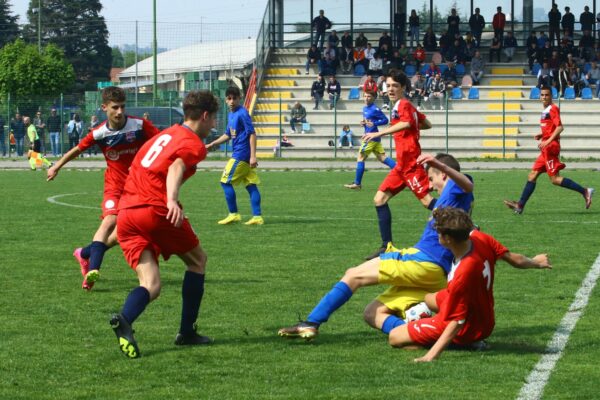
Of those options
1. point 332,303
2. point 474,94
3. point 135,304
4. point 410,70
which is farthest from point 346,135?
point 135,304

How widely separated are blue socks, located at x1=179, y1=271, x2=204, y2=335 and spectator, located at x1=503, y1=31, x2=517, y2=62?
3837 cm

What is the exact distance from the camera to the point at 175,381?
6.95 metres

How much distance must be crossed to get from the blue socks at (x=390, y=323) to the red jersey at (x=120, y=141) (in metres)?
3.51

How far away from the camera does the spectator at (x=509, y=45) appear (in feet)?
147

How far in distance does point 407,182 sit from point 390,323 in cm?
554

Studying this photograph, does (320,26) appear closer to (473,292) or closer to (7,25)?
(473,292)

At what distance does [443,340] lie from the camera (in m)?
7.38

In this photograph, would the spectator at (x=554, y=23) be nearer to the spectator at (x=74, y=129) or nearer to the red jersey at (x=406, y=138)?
the spectator at (x=74, y=129)

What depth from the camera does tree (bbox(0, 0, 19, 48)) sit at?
106m

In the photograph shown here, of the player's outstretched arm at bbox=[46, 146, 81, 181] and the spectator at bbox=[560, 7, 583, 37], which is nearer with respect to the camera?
the player's outstretched arm at bbox=[46, 146, 81, 181]

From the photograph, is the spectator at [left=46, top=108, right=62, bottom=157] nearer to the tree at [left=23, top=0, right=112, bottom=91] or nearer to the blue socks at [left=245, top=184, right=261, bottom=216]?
the blue socks at [left=245, top=184, right=261, bottom=216]

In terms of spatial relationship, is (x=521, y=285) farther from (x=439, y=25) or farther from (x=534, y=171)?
(x=439, y=25)

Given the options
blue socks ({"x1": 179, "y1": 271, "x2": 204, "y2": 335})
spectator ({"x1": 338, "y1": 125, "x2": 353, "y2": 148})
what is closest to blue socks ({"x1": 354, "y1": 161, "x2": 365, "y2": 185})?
spectator ({"x1": 338, "y1": 125, "x2": 353, "y2": 148})

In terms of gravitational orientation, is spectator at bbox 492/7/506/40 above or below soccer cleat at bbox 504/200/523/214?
above
